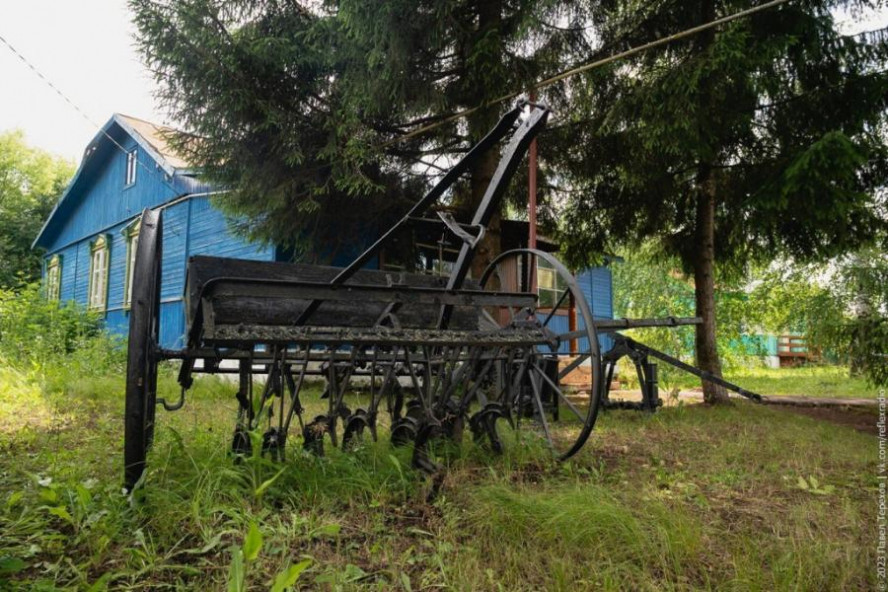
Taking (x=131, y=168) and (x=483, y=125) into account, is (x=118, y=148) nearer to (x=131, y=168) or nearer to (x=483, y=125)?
(x=131, y=168)

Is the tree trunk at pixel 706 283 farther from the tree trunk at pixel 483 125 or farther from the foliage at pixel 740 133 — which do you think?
the tree trunk at pixel 483 125

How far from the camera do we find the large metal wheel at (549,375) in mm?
2938

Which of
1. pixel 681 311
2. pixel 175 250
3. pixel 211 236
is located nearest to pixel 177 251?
pixel 175 250

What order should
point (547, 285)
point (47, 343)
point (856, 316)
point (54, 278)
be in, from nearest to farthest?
point (856, 316)
point (47, 343)
point (547, 285)
point (54, 278)

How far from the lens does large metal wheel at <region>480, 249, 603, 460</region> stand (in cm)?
294

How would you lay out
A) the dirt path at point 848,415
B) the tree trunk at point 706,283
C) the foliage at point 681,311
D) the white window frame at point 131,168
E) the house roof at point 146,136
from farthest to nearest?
1. the white window frame at point 131,168
2. the foliage at point 681,311
3. the house roof at point 146,136
4. the tree trunk at point 706,283
5. the dirt path at point 848,415

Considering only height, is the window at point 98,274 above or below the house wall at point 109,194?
below

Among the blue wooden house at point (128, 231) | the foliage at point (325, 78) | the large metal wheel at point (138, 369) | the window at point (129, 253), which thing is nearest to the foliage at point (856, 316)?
the blue wooden house at point (128, 231)

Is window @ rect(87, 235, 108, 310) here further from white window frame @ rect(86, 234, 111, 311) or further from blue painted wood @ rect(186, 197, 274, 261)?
blue painted wood @ rect(186, 197, 274, 261)

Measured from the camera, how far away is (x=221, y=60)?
22.3 feet

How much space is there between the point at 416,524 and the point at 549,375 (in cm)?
428

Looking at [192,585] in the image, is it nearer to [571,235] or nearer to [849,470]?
[849,470]

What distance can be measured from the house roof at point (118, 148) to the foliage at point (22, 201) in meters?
2.12

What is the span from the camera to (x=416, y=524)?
7.50ft
